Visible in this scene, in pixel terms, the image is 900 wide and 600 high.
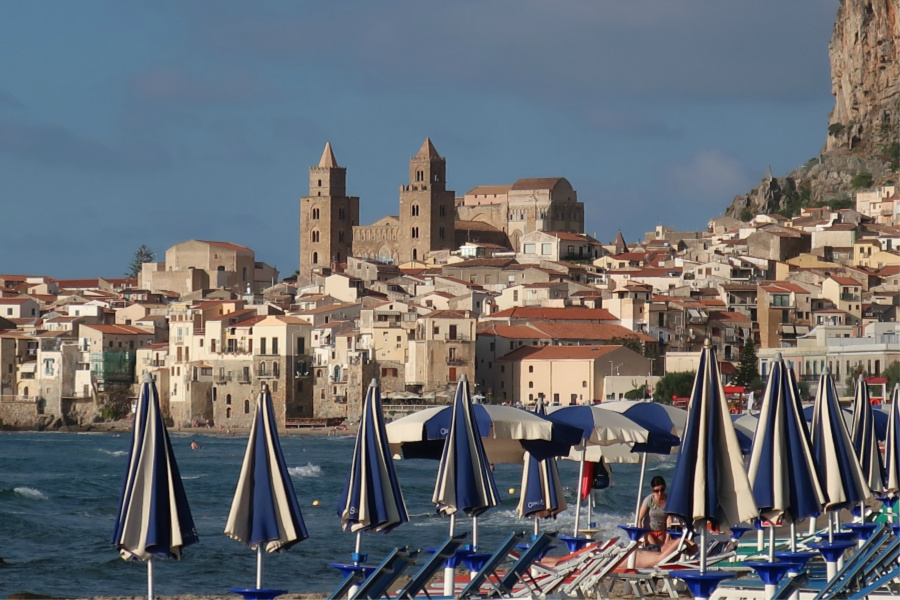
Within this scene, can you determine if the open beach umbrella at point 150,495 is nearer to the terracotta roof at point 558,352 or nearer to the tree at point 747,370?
the tree at point 747,370

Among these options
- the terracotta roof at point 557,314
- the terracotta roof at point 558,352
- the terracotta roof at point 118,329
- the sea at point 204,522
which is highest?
the terracotta roof at point 557,314

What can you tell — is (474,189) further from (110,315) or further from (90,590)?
(90,590)

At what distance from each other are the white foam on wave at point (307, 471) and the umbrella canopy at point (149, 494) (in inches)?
1522

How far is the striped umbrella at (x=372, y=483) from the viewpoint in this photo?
1495 cm

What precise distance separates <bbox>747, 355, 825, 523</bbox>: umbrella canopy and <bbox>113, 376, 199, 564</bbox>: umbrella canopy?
13.0 feet

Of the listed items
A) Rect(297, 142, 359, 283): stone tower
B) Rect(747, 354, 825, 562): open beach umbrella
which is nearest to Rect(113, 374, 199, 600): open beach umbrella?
Rect(747, 354, 825, 562): open beach umbrella

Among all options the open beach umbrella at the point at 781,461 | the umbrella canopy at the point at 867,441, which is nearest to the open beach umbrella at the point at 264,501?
the open beach umbrella at the point at 781,461

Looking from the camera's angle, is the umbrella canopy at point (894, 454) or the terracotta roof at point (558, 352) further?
the terracotta roof at point (558, 352)

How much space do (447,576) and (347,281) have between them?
274ft

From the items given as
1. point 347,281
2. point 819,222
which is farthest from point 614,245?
point 347,281

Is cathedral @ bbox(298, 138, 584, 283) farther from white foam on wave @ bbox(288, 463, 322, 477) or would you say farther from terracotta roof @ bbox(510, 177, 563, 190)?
white foam on wave @ bbox(288, 463, 322, 477)

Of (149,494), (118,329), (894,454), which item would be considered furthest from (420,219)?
(149,494)

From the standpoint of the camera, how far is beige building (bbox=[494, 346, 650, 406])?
7862cm

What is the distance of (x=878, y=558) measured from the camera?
15.0 metres
